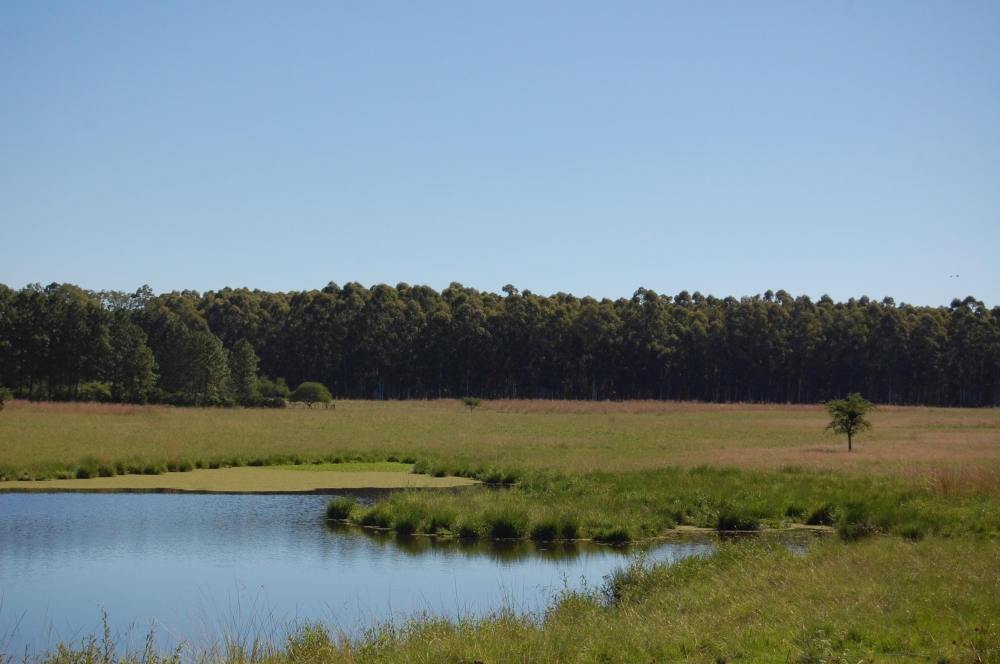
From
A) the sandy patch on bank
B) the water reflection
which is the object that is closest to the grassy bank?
the water reflection

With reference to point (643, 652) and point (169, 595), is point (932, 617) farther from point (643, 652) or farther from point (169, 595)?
point (169, 595)

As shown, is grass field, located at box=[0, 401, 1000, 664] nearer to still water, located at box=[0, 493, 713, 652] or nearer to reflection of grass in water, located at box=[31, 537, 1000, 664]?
reflection of grass in water, located at box=[31, 537, 1000, 664]

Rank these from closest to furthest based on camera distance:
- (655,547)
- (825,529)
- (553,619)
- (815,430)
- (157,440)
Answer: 1. (553,619)
2. (655,547)
3. (825,529)
4. (157,440)
5. (815,430)

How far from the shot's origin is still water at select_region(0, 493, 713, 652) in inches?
533

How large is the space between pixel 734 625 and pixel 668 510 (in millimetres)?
12707

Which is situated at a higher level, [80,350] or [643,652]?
[80,350]

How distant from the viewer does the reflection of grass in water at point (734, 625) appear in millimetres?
8953

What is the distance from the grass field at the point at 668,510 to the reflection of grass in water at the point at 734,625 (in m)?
0.04

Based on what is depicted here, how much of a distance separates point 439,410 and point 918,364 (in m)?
68.2

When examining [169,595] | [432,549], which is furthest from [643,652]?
[432,549]

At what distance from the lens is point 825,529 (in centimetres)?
2086

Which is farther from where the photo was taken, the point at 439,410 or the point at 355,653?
the point at 439,410

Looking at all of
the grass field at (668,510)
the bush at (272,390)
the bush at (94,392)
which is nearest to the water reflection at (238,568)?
the grass field at (668,510)

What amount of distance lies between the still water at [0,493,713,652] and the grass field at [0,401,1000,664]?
149 cm
